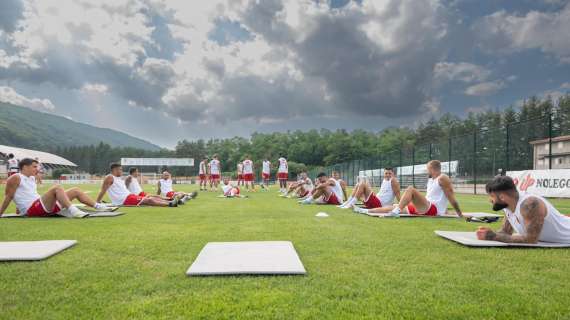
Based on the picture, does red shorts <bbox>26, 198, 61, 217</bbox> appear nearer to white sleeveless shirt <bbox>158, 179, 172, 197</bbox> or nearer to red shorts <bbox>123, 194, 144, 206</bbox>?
red shorts <bbox>123, 194, 144, 206</bbox>

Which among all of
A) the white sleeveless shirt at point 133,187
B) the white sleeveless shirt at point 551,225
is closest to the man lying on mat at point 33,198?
the white sleeveless shirt at point 133,187

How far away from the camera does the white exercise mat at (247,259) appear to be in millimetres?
3248

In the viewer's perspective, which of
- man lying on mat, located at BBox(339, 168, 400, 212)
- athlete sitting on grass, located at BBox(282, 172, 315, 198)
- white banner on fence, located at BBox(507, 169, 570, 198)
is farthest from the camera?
athlete sitting on grass, located at BBox(282, 172, 315, 198)

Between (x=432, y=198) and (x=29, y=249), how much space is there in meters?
7.19

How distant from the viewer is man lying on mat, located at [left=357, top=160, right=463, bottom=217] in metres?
7.82

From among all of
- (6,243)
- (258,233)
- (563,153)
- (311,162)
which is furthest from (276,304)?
(311,162)

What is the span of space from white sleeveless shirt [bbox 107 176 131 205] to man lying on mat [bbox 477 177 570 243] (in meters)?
9.33

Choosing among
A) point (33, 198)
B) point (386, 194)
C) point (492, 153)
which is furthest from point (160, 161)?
point (386, 194)

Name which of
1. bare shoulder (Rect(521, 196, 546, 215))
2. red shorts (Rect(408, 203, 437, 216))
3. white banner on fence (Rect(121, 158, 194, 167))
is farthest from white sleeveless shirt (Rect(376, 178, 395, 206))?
white banner on fence (Rect(121, 158, 194, 167))

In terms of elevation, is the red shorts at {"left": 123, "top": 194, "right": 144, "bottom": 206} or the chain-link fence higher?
the chain-link fence

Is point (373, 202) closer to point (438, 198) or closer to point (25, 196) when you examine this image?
point (438, 198)

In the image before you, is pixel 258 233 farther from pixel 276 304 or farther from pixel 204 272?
pixel 276 304

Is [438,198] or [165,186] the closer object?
[438,198]

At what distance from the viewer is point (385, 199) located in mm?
9555
